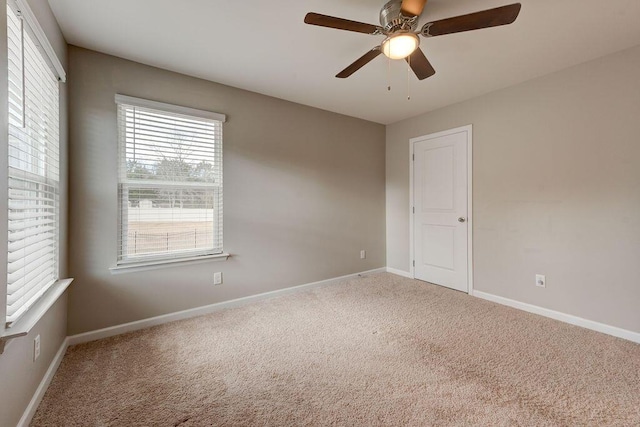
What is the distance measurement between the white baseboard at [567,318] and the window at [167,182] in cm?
316

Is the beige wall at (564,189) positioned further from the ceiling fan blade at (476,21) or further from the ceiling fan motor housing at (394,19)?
the ceiling fan motor housing at (394,19)

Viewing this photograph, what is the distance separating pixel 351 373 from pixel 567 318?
228cm

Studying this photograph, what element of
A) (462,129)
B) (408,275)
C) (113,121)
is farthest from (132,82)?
(408,275)

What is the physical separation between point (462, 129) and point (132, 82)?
3.59m

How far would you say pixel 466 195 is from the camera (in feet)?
11.0

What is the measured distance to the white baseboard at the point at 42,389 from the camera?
138cm

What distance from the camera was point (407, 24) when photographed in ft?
5.57

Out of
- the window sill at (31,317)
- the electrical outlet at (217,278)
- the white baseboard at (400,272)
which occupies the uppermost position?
the window sill at (31,317)

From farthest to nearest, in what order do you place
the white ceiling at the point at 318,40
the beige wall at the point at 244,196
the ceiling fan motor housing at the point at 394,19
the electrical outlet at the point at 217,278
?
the electrical outlet at the point at 217,278 < the beige wall at the point at 244,196 < the white ceiling at the point at 318,40 < the ceiling fan motor housing at the point at 394,19

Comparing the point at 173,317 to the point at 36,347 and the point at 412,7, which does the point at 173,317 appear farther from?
the point at 412,7

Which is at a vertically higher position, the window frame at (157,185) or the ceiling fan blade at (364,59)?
the ceiling fan blade at (364,59)

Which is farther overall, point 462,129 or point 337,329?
point 462,129

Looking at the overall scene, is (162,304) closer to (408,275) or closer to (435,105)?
(408,275)

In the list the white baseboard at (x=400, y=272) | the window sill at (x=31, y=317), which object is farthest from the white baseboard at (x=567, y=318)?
the window sill at (x=31, y=317)
